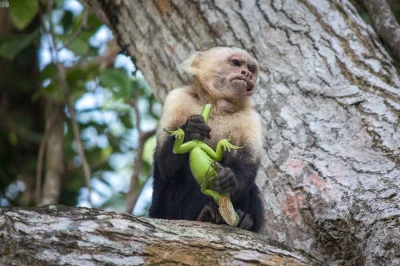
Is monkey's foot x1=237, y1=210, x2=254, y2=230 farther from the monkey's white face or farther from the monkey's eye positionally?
the monkey's eye

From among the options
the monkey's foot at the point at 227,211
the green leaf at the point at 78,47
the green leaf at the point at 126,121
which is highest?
the green leaf at the point at 78,47

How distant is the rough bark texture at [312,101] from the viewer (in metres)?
3.60

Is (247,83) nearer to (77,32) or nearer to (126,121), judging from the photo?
(77,32)

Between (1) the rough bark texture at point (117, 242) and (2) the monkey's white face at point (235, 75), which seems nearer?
(1) the rough bark texture at point (117, 242)

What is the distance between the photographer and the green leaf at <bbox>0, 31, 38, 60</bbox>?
18.8 feet

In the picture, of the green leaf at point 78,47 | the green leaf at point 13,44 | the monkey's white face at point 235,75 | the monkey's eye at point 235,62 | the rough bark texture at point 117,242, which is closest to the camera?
the rough bark texture at point 117,242

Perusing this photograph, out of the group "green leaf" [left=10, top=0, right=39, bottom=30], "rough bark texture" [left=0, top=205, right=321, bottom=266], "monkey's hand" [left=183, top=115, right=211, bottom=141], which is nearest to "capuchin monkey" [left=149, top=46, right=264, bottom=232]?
"monkey's hand" [left=183, top=115, right=211, bottom=141]

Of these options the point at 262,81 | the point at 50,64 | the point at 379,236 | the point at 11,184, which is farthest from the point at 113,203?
the point at 379,236

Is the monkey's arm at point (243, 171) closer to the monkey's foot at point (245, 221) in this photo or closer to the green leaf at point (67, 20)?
the monkey's foot at point (245, 221)

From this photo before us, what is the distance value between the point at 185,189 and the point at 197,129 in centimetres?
51

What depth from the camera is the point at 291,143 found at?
4.29m

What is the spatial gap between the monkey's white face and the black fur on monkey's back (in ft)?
1.55

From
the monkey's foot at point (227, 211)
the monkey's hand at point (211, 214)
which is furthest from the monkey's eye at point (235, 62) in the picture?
the monkey's foot at point (227, 211)

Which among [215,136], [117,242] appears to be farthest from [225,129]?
[117,242]
